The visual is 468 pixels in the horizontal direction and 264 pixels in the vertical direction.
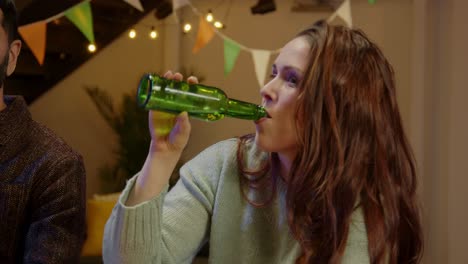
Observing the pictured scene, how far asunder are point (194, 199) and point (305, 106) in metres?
0.32

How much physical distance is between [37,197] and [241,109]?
1.81ft

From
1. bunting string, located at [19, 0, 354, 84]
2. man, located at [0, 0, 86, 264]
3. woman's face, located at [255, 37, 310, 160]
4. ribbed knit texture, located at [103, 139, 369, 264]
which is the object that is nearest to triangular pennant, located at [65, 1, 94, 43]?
bunting string, located at [19, 0, 354, 84]

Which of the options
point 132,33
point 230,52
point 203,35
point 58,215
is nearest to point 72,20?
point 203,35

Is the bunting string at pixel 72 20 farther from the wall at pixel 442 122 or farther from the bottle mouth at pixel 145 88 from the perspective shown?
the bottle mouth at pixel 145 88

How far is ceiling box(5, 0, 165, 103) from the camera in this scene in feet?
12.1

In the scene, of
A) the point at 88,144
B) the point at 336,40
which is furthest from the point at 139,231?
the point at 88,144

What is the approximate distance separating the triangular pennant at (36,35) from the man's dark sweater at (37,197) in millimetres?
1555

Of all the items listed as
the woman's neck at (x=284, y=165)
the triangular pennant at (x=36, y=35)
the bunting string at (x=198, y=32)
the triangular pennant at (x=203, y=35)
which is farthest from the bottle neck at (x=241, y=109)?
the triangular pennant at (x=203, y=35)

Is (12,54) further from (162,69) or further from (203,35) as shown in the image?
(162,69)

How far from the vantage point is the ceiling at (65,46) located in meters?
3.70

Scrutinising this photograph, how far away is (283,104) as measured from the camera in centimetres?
111

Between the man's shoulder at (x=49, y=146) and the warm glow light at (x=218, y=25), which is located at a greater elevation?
the warm glow light at (x=218, y=25)

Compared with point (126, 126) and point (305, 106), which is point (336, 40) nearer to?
point (305, 106)

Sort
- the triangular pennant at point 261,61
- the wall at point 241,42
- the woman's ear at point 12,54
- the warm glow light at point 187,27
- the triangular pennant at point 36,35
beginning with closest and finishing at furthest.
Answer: the woman's ear at point 12,54, the triangular pennant at point 36,35, the triangular pennant at point 261,61, the wall at point 241,42, the warm glow light at point 187,27
